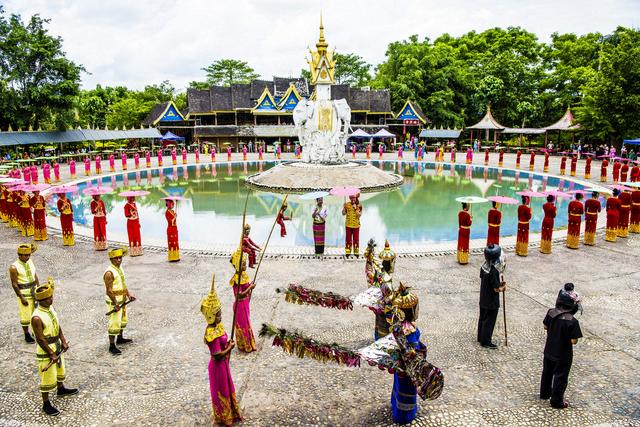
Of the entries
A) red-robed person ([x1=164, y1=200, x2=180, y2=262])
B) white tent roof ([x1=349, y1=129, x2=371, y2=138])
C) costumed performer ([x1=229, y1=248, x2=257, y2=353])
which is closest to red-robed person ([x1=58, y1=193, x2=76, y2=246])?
red-robed person ([x1=164, y1=200, x2=180, y2=262])

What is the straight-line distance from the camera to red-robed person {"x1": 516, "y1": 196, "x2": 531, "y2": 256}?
1142 cm

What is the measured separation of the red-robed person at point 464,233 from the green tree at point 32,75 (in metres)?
36.2

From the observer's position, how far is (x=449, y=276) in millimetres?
10461

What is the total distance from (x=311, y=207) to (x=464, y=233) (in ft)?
31.2

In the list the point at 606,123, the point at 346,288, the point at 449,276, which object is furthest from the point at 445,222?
the point at 606,123

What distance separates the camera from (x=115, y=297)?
6918mm

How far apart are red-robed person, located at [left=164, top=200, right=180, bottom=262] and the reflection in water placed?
201 cm

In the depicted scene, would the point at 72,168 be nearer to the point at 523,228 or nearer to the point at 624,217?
the point at 523,228

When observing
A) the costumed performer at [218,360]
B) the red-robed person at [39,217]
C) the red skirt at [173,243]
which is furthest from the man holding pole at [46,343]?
the red-robed person at [39,217]

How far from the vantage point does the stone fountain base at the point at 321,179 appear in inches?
955

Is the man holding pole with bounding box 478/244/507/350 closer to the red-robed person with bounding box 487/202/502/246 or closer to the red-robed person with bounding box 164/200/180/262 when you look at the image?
the red-robed person with bounding box 487/202/502/246

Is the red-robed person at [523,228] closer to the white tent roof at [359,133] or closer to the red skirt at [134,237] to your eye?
the red skirt at [134,237]

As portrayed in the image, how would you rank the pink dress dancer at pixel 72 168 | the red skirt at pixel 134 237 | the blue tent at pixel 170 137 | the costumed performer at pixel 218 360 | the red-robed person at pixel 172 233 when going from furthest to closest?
1. the blue tent at pixel 170 137
2. the pink dress dancer at pixel 72 168
3. the red skirt at pixel 134 237
4. the red-robed person at pixel 172 233
5. the costumed performer at pixel 218 360

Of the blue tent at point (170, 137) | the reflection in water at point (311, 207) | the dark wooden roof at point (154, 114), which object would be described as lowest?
the reflection in water at point (311, 207)
